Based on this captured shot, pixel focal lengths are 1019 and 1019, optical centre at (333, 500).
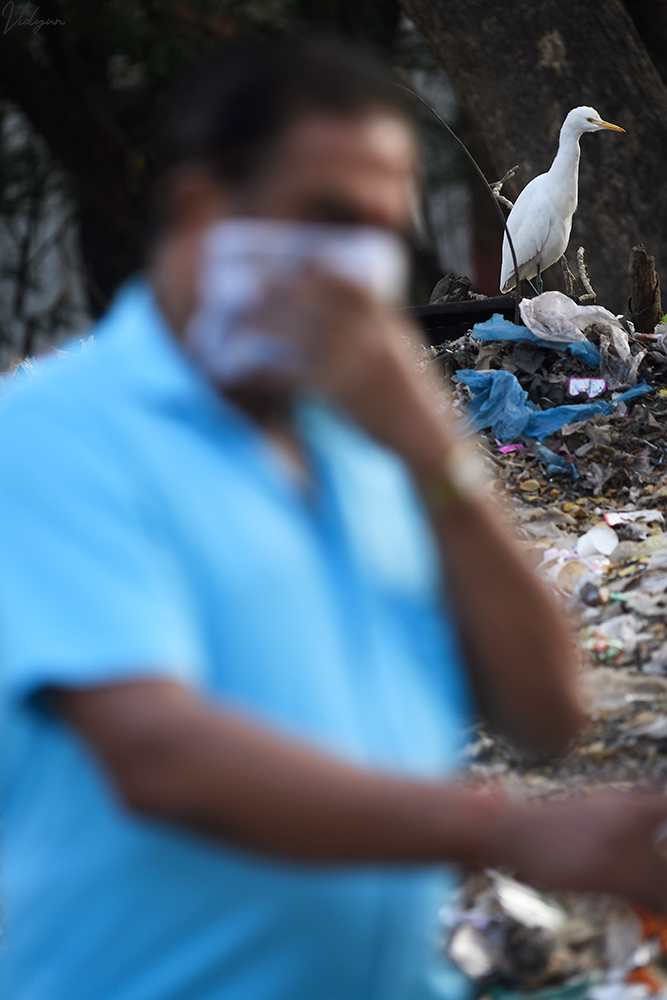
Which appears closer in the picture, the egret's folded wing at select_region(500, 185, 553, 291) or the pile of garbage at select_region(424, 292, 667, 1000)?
the pile of garbage at select_region(424, 292, 667, 1000)

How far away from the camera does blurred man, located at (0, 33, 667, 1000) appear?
1.92 feet

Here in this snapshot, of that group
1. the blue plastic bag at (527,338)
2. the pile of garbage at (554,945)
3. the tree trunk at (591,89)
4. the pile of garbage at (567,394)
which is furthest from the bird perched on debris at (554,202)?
the pile of garbage at (554,945)

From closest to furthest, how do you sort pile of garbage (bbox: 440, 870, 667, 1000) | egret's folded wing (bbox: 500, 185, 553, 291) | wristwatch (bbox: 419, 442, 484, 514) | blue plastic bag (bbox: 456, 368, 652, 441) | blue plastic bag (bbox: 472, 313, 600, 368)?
wristwatch (bbox: 419, 442, 484, 514) < pile of garbage (bbox: 440, 870, 667, 1000) < blue plastic bag (bbox: 456, 368, 652, 441) < blue plastic bag (bbox: 472, 313, 600, 368) < egret's folded wing (bbox: 500, 185, 553, 291)

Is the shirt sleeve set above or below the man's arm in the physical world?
above

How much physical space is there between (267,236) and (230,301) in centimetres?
5

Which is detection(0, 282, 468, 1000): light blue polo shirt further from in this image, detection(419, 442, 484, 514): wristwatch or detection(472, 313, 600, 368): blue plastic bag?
detection(472, 313, 600, 368): blue plastic bag

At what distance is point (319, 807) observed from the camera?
0.59m

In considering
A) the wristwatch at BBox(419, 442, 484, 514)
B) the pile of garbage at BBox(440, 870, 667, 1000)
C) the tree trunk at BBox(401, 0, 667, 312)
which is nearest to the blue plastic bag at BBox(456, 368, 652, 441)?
the tree trunk at BBox(401, 0, 667, 312)

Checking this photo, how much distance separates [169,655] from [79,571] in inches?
2.8

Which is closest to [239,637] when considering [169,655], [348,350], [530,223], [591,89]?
[169,655]

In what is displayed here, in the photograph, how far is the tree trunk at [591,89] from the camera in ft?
19.7

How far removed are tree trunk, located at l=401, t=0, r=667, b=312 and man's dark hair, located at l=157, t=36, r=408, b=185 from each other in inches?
228

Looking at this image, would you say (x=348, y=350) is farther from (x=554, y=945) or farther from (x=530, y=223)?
(x=530, y=223)

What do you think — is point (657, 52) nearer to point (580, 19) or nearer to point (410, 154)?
point (580, 19)
